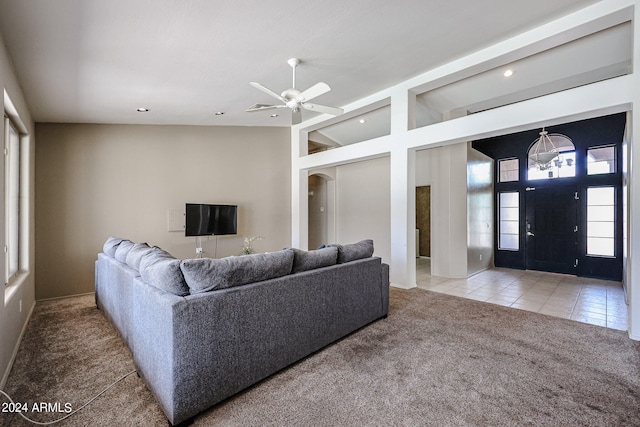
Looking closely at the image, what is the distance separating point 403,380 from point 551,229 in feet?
19.4

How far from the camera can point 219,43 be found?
9.46 feet

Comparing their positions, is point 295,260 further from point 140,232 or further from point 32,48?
point 140,232

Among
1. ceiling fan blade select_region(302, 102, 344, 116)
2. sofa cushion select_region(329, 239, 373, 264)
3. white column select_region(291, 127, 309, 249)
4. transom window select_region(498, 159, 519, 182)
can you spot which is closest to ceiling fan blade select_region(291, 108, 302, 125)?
ceiling fan blade select_region(302, 102, 344, 116)

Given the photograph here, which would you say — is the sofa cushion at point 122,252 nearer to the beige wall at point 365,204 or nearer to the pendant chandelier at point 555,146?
the beige wall at point 365,204

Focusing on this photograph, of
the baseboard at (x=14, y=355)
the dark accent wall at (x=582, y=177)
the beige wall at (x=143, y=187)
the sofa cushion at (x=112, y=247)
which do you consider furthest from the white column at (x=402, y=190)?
the baseboard at (x=14, y=355)

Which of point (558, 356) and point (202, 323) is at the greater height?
point (202, 323)

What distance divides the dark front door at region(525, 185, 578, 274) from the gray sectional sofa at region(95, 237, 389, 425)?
18.0 feet

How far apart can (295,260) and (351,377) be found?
971 mm

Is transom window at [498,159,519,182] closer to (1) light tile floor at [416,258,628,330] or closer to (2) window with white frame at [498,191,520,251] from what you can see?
(2) window with white frame at [498,191,520,251]

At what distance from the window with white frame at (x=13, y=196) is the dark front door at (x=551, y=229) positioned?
8.60m

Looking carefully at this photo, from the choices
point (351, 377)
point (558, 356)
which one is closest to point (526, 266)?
point (558, 356)

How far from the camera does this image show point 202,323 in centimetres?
176

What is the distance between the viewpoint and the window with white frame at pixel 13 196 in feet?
10.7

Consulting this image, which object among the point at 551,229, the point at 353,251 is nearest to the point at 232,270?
the point at 353,251
